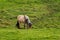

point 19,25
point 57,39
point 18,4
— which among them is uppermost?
point 57,39

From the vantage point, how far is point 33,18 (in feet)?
97.5

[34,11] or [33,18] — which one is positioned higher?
[33,18]

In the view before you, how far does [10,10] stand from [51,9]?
5542mm

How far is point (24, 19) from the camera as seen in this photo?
24.2 metres

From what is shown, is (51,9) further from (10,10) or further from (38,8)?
(10,10)

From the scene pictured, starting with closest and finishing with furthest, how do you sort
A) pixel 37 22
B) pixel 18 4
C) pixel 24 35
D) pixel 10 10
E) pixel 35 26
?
pixel 24 35
pixel 35 26
pixel 37 22
pixel 10 10
pixel 18 4

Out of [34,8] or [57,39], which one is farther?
[34,8]

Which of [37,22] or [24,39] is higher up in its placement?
[24,39]

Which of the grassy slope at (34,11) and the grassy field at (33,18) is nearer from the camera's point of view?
the grassy field at (33,18)

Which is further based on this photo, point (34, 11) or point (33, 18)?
point (34, 11)

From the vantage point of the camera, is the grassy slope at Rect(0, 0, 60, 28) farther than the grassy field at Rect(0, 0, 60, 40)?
Yes

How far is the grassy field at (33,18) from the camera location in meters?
18.1

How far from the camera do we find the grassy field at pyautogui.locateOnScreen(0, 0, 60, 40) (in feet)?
59.5

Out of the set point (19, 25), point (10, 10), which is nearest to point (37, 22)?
point (19, 25)
